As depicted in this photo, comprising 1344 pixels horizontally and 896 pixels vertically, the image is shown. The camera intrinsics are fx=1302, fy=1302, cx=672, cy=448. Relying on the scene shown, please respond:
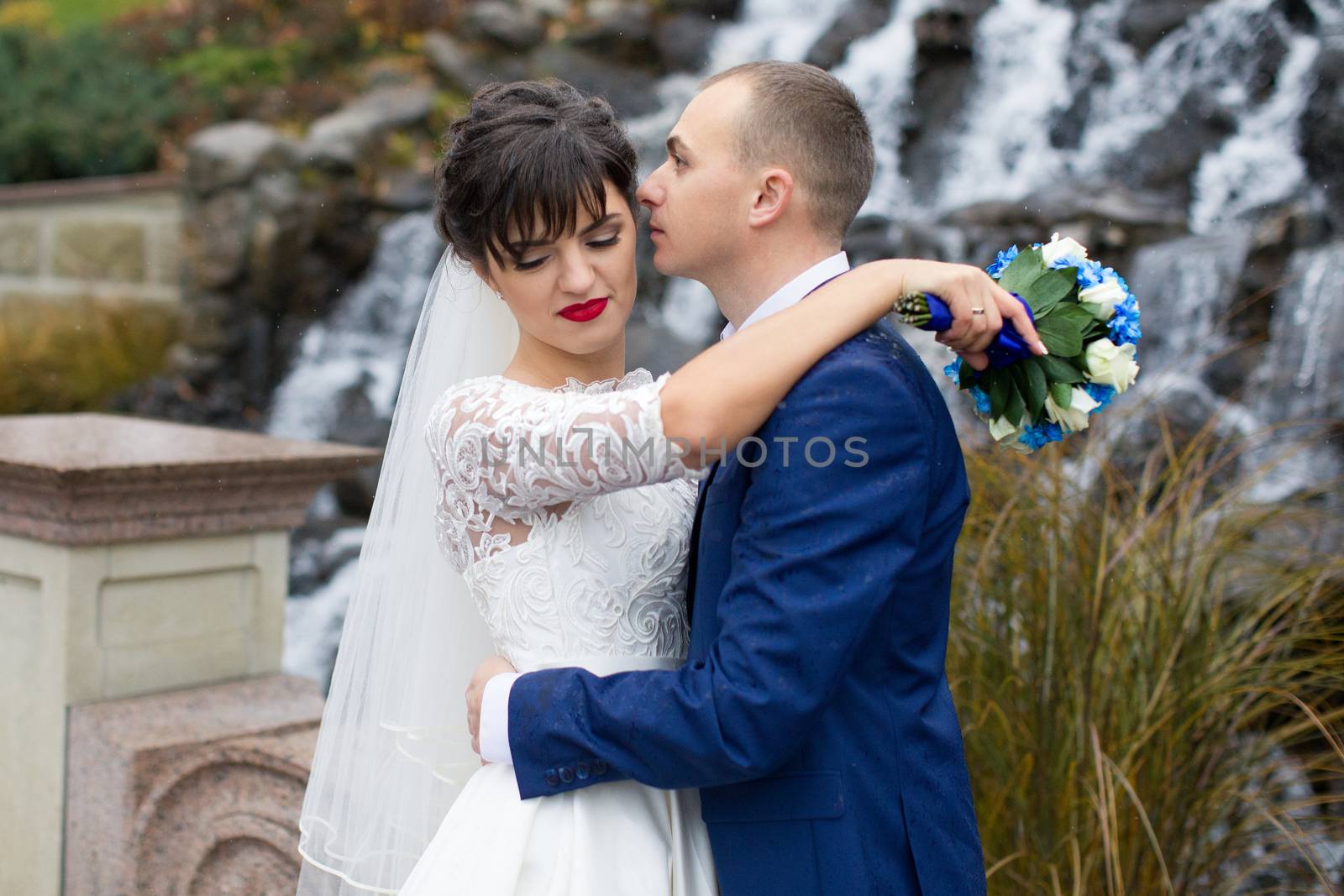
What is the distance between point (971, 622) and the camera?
11.7 feet

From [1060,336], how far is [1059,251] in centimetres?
15

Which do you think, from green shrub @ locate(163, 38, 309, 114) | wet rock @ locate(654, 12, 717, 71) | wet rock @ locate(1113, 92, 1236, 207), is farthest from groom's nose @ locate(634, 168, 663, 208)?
green shrub @ locate(163, 38, 309, 114)

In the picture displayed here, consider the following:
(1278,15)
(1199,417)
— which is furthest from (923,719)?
(1278,15)

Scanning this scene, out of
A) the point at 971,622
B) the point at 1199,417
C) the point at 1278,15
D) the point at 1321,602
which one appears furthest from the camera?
the point at 1278,15

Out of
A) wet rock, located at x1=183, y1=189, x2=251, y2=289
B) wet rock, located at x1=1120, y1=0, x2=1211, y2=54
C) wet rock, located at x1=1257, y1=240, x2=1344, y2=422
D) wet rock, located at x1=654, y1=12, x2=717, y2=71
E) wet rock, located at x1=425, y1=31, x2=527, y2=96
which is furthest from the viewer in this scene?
wet rock, located at x1=654, y1=12, x2=717, y2=71

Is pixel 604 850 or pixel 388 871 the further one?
pixel 388 871

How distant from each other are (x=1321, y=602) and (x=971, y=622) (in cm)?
122

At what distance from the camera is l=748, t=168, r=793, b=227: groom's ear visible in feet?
6.28

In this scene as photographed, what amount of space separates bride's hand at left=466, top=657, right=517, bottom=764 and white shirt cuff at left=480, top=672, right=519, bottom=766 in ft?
0.05

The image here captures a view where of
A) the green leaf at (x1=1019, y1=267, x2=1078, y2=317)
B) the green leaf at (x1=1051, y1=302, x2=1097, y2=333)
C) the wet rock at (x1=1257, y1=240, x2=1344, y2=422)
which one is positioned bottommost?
the green leaf at (x1=1051, y1=302, x2=1097, y2=333)

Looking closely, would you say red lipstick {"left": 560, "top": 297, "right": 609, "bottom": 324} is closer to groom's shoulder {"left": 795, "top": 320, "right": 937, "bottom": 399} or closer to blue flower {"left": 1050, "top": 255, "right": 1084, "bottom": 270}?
groom's shoulder {"left": 795, "top": 320, "right": 937, "bottom": 399}

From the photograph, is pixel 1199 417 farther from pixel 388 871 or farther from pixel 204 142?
pixel 204 142

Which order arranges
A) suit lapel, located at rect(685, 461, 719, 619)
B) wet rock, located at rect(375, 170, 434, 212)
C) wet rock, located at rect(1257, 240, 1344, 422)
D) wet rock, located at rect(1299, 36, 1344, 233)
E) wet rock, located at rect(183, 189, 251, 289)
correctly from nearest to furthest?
1. suit lapel, located at rect(685, 461, 719, 619)
2. wet rock, located at rect(1257, 240, 1344, 422)
3. wet rock, located at rect(1299, 36, 1344, 233)
4. wet rock, located at rect(183, 189, 251, 289)
5. wet rock, located at rect(375, 170, 434, 212)

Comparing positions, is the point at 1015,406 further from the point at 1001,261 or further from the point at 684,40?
the point at 684,40
